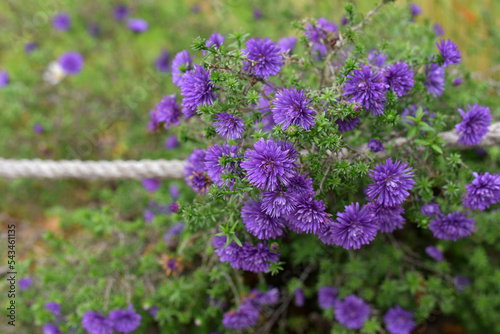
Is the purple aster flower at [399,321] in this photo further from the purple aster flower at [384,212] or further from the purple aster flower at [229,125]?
the purple aster flower at [229,125]

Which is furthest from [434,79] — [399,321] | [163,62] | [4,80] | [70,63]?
[4,80]

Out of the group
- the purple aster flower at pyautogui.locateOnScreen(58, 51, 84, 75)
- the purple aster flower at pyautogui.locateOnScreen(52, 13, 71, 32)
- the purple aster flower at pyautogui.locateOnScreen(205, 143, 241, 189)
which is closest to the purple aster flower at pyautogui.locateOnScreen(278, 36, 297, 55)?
the purple aster flower at pyautogui.locateOnScreen(205, 143, 241, 189)

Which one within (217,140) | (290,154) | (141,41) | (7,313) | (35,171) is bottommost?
(290,154)

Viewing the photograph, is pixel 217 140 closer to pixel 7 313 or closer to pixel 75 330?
pixel 75 330

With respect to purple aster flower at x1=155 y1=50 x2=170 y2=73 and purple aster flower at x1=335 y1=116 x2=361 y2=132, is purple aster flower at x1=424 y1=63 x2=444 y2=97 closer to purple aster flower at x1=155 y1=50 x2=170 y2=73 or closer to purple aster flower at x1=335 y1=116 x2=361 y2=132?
purple aster flower at x1=335 y1=116 x2=361 y2=132

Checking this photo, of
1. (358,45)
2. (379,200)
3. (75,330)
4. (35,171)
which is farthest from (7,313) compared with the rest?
(358,45)

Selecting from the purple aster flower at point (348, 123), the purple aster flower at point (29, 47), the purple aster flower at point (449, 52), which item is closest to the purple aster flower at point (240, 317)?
the purple aster flower at point (348, 123)
